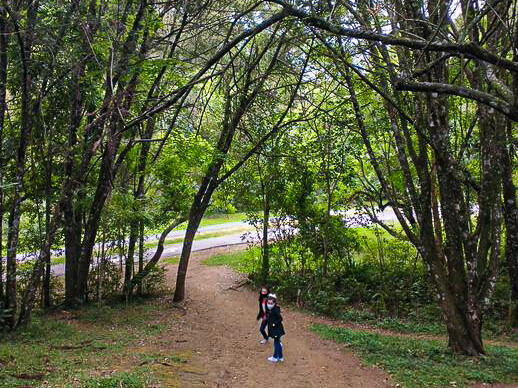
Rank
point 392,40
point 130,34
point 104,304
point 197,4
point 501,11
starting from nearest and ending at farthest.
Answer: point 392,40
point 501,11
point 130,34
point 197,4
point 104,304

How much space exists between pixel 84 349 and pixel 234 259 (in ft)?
35.4

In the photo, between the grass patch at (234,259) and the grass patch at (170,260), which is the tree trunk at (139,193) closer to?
the grass patch at (234,259)

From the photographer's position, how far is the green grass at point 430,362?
719cm

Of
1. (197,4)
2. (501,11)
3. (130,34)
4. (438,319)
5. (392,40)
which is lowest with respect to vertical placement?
(438,319)

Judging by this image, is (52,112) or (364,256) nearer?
(52,112)

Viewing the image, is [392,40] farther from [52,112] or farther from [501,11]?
[52,112]

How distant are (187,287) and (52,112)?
7442 millimetres

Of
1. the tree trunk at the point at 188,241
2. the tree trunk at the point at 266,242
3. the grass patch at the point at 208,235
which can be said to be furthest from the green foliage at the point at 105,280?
the grass patch at the point at 208,235

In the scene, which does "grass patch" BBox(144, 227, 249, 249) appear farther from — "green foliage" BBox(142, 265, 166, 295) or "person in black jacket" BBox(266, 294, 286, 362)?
"person in black jacket" BBox(266, 294, 286, 362)

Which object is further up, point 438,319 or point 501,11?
point 501,11

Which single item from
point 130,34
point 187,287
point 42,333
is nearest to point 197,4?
point 130,34

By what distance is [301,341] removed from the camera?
10398 mm

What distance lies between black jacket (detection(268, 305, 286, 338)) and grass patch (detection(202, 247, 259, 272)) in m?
8.32

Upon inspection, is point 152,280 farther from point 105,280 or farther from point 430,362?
point 430,362
